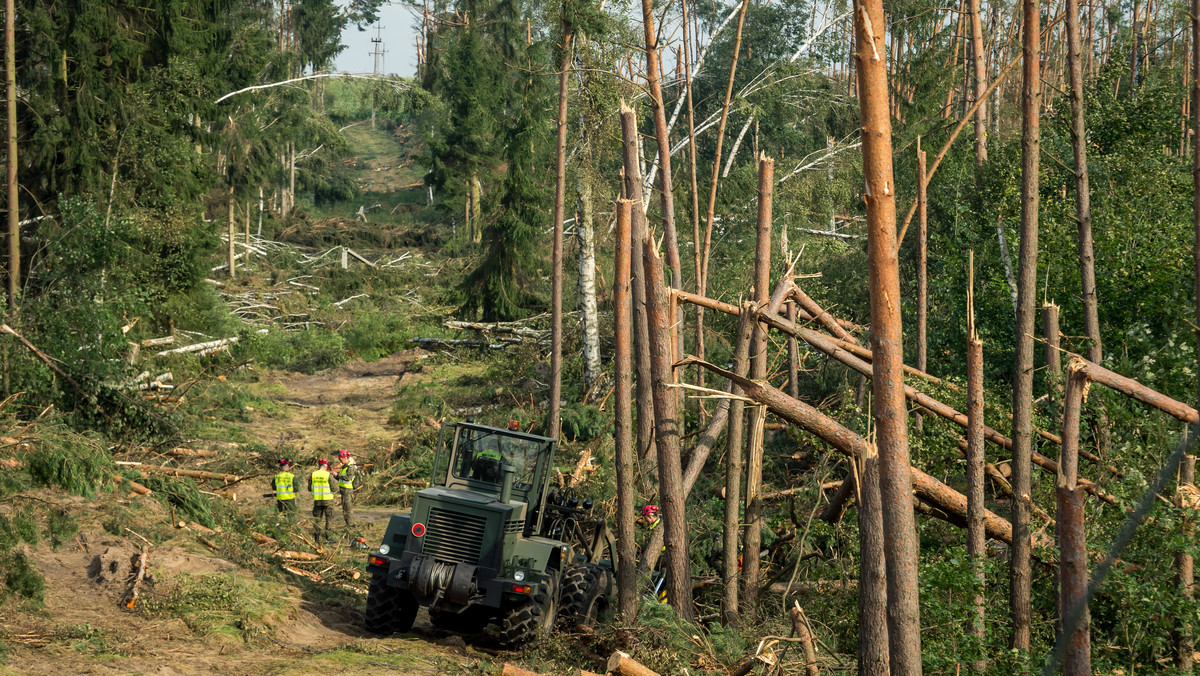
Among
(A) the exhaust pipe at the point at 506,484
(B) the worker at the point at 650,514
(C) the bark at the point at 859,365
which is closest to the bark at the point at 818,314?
(C) the bark at the point at 859,365

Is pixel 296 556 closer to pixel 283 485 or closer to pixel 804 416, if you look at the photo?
pixel 283 485

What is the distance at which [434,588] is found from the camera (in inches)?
376

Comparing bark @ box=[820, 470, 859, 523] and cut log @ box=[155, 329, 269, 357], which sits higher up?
cut log @ box=[155, 329, 269, 357]

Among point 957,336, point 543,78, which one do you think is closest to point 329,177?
point 543,78

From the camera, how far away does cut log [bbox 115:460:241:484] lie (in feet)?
50.1

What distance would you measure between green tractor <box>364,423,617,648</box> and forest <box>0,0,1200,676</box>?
1.62 feet

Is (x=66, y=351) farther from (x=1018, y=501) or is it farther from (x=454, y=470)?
(x=1018, y=501)

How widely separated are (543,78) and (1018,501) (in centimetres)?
1714

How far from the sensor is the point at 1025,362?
32.1 ft

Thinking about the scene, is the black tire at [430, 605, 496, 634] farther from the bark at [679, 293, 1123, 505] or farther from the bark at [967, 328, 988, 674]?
the bark at [967, 328, 988, 674]

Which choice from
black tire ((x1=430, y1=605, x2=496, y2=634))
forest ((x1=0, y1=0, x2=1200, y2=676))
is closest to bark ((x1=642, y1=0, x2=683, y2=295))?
forest ((x1=0, y1=0, x2=1200, y2=676))

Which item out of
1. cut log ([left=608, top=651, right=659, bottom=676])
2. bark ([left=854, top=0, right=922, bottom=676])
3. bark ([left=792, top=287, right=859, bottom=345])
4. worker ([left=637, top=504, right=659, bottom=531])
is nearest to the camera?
bark ([left=854, top=0, right=922, bottom=676])

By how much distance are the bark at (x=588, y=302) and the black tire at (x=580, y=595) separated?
1159cm

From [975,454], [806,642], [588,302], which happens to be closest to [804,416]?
[806,642]
